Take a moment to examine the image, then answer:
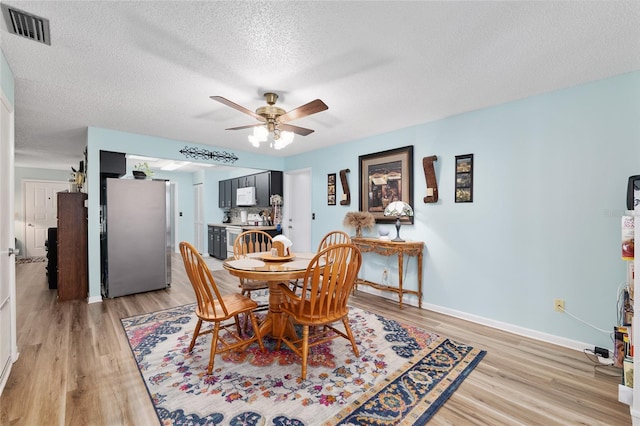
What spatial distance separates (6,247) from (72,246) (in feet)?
6.73

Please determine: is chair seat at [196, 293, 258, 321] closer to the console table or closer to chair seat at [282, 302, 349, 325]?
chair seat at [282, 302, 349, 325]

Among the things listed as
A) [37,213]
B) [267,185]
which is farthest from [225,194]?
[37,213]

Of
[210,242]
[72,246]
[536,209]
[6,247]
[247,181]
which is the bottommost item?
[210,242]

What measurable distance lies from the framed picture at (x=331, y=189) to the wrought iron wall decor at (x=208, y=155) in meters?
1.78

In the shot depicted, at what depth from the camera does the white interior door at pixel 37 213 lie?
711 cm

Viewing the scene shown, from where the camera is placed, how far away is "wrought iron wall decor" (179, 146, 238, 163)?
4.55 m

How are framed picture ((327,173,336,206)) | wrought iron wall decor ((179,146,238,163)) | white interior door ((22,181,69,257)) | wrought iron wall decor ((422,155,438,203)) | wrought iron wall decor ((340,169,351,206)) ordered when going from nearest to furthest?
wrought iron wall decor ((422,155,438,203)), wrought iron wall decor ((340,169,351,206)), wrought iron wall decor ((179,146,238,163)), framed picture ((327,173,336,206)), white interior door ((22,181,69,257))

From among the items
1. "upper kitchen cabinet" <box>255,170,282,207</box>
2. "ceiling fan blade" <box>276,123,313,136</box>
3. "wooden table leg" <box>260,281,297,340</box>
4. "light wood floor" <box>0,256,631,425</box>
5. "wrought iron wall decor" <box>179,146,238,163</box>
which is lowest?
"light wood floor" <box>0,256,631,425</box>

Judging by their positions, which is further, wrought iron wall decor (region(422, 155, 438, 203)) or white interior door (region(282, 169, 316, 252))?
white interior door (region(282, 169, 316, 252))

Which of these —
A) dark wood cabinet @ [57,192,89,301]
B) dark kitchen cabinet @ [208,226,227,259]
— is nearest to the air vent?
dark wood cabinet @ [57,192,89,301]

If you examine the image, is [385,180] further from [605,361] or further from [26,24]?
[26,24]

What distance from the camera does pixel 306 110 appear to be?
2311 mm

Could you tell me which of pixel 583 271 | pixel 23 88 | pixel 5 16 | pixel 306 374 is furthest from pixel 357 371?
pixel 23 88

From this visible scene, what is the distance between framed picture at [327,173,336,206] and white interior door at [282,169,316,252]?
877 millimetres
